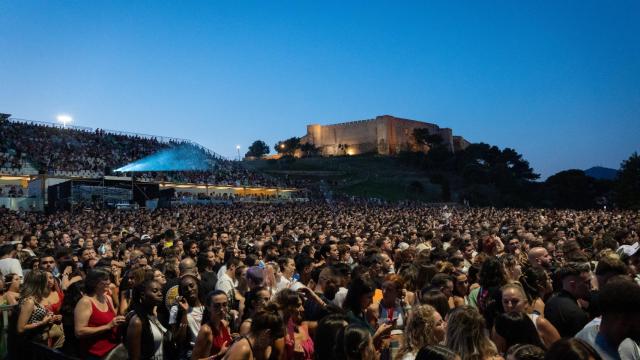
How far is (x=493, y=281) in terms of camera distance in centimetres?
445

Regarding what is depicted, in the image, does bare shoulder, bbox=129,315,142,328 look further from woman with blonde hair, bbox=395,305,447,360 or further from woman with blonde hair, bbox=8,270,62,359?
woman with blonde hair, bbox=395,305,447,360


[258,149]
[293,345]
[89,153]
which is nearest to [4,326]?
[293,345]

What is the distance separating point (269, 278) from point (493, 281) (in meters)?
2.62

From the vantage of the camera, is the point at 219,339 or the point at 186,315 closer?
the point at 219,339

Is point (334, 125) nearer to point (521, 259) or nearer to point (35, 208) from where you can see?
point (35, 208)

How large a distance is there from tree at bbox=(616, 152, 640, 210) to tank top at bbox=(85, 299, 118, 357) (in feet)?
164

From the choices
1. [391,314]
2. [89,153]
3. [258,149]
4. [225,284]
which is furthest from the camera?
[258,149]

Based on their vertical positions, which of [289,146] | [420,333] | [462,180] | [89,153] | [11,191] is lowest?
[420,333]

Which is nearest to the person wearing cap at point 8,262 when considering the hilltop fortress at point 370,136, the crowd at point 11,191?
the crowd at point 11,191

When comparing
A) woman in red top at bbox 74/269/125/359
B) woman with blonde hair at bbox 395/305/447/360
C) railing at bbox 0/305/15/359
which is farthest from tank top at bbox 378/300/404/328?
railing at bbox 0/305/15/359

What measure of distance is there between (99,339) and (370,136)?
318 feet

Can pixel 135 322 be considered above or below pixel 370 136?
below

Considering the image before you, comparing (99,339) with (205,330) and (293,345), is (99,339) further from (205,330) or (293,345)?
(293,345)

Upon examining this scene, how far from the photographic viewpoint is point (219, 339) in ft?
12.2
